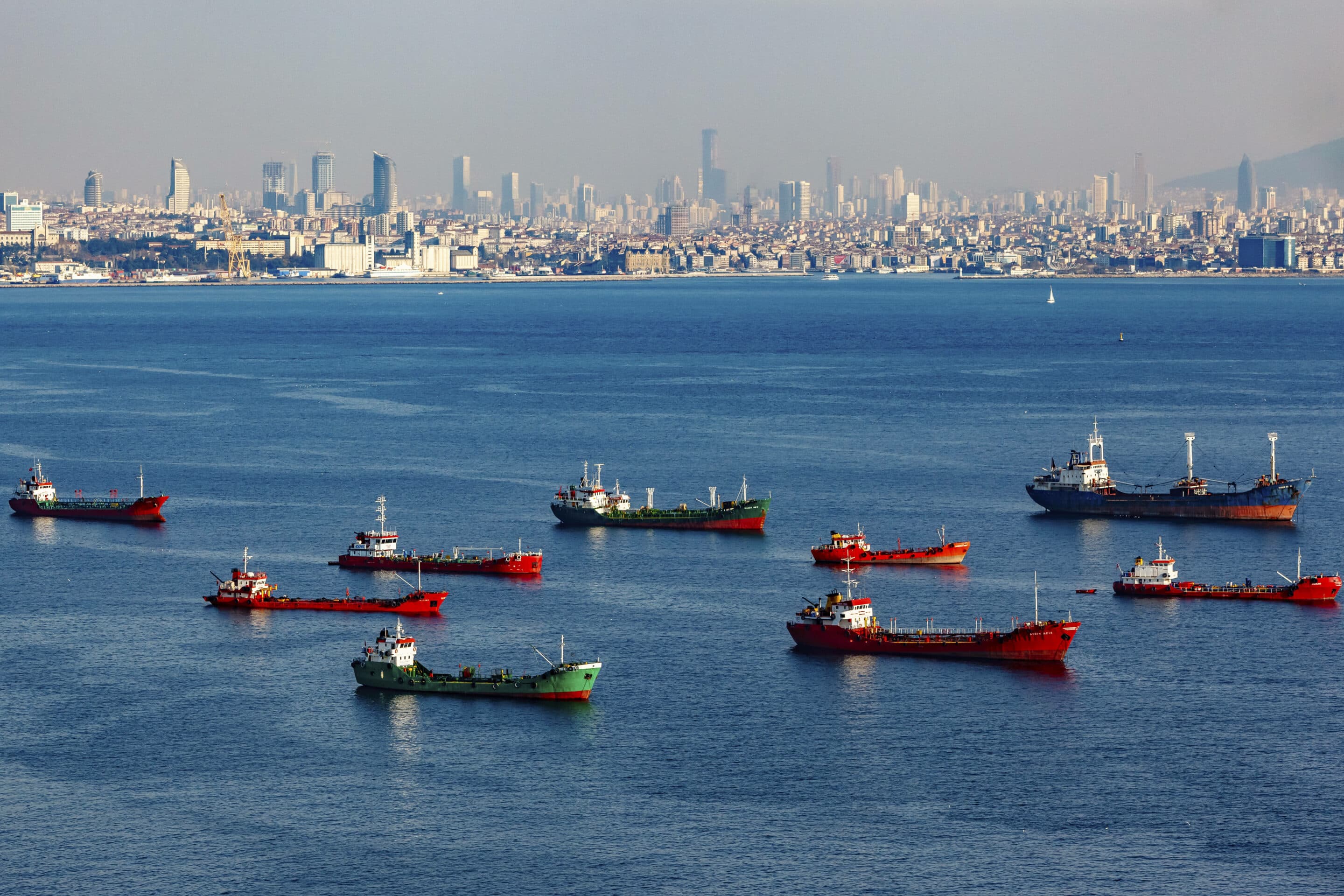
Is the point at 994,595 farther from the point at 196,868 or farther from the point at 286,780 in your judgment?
the point at 196,868

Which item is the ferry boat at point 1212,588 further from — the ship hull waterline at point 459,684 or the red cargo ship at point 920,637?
the ship hull waterline at point 459,684

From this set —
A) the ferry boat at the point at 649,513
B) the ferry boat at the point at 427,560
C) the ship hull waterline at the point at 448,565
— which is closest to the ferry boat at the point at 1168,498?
the ferry boat at the point at 649,513

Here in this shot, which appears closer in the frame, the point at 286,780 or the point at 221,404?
the point at 286,780

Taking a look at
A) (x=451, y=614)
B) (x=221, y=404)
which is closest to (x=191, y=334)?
(x=221, y=404)

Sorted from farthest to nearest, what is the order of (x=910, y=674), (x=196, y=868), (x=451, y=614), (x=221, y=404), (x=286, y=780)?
(x=221, y=404), (x=451, y=614), (x=910, y=674), (x=286, y=780), (x=196, y=868)

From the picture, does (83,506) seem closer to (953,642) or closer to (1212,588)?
(953,642)

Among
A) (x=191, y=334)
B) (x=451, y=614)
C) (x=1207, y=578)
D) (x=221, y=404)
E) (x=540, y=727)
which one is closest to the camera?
(x=540, y=727)
